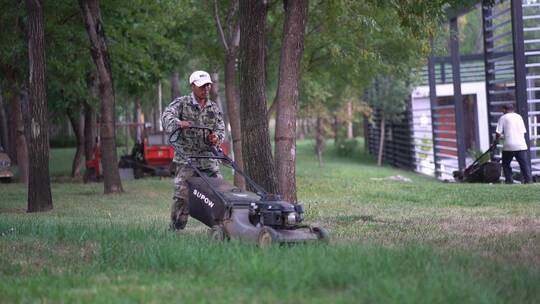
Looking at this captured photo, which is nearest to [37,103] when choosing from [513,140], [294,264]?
[294,264]

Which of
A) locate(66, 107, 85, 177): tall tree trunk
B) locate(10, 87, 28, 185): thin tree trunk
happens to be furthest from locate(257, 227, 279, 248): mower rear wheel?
locate(66, 107, 85, 177): tall tree trunk

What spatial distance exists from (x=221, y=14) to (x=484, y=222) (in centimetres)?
1256

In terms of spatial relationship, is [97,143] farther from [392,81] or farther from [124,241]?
[124,241]

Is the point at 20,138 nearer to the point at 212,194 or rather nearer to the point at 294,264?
the point at 212,194

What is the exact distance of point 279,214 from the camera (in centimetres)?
809

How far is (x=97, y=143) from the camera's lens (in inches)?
1212

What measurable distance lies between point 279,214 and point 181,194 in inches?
76.8

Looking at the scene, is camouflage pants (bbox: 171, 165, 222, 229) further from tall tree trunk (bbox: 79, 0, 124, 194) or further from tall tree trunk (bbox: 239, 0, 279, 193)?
tall tree trunk (bbox: 79, 0, 124, 194)

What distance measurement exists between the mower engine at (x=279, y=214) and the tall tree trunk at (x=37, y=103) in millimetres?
8287

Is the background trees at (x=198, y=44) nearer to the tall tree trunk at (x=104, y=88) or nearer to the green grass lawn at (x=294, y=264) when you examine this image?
the tall tree trunk at (x=104, y=88)

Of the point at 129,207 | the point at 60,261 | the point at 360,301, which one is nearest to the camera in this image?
the point at 360,301

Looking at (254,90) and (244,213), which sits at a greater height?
(254,90)

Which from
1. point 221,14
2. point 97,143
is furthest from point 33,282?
point 97,143

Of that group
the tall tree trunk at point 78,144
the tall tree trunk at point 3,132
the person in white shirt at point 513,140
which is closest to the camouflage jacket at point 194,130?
the person in white shirt at point 513,140
